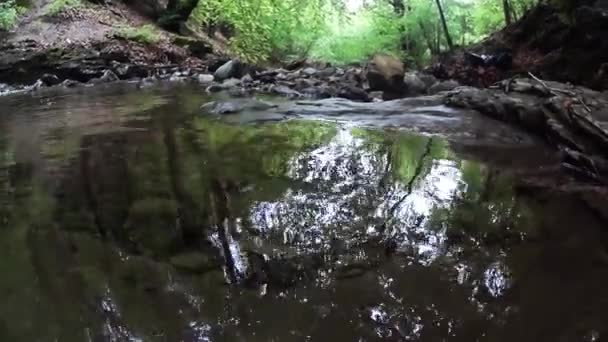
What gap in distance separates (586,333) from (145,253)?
1620mm

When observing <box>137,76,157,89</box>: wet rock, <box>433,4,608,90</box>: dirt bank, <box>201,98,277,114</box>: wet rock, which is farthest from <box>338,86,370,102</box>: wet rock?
<box>137,76,157,89</box>: wet rock

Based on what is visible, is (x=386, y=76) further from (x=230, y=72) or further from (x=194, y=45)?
(x=194, y=45)

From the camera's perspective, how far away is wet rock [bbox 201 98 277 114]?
19.6 feet

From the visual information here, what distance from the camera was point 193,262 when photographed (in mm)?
2125

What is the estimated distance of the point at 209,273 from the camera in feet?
6.67

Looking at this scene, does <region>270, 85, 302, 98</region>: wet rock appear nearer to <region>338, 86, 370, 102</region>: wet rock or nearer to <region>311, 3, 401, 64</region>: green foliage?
<region>338, 86, 370, 102</region>: wet rock

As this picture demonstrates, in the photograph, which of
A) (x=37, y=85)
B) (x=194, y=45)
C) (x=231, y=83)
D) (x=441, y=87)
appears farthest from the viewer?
(x=194, y=45)

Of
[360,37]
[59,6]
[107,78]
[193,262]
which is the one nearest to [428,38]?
[360,37]

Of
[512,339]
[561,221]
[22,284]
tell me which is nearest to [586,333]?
[512,339]

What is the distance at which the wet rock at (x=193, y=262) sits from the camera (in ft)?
6.81

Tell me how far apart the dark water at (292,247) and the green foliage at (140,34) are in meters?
7.42

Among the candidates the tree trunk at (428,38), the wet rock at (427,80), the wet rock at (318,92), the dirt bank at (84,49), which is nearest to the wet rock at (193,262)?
the wet rock at (318,92)

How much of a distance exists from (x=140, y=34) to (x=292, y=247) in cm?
995

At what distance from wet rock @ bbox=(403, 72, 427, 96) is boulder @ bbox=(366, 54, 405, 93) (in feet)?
0.34
